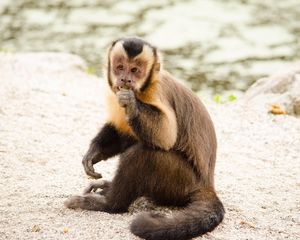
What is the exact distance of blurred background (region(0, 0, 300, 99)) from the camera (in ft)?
36.2

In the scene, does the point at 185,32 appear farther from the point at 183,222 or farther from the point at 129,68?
the point at 183,222

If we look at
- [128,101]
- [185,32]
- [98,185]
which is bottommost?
[185,32]

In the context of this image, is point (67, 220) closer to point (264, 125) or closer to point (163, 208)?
point (163, 208)

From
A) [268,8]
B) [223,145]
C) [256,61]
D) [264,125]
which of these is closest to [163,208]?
[223,145]

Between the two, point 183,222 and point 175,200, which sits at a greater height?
point 183,222

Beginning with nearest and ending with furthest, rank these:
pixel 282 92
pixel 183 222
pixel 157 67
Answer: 1. pixel 183 222
2. pixel 157 67
3. pixel 282 92

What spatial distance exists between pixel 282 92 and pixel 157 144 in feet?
13.7

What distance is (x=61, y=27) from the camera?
42.4 ft

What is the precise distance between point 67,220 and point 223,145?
8.47 ft

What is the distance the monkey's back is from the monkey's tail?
10.7 inches

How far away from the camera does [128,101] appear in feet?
13.7

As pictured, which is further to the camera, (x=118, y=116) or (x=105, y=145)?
(x=105, y=145)

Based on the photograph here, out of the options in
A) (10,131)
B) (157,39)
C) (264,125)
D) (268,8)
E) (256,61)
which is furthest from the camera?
(268,8)

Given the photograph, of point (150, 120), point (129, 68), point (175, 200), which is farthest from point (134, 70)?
point (175, 200)
